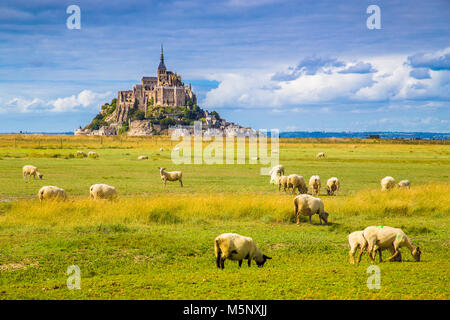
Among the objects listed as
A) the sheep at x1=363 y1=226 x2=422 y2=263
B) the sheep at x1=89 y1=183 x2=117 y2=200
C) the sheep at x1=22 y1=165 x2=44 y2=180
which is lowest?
the sheep at x1=363 y1=226 x2=422 y2=263

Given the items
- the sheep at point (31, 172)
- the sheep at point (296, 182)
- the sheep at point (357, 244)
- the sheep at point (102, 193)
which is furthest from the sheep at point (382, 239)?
the sheep at point (31, 172)

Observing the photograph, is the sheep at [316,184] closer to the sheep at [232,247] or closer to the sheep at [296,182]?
the sheep at [296,182]

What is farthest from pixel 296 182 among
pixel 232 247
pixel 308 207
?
pixel 232 247

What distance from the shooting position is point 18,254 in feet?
39.7

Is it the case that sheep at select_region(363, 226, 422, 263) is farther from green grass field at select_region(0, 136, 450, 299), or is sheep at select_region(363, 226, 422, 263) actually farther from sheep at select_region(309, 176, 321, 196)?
sheep at select_region(309, 176, 321, 196)

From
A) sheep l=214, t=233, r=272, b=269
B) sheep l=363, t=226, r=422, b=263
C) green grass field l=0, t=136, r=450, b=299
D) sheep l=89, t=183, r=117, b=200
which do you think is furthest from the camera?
sheep l=89, t=183, r=117, b=200

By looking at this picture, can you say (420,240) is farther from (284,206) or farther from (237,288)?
(237,288)

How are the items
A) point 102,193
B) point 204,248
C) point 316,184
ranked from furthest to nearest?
1. point 316,184
2. point 102,193
3. point 204,248

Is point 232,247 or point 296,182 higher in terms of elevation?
point 296,182

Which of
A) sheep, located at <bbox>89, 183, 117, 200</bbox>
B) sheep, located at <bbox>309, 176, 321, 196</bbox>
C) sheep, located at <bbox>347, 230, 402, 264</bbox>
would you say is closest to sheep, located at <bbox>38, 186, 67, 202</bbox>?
sheep, located at <bbox>89, 183, 117, 200</bbox>

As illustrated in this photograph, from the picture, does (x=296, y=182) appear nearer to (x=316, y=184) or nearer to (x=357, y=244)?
(x=316, y=184)

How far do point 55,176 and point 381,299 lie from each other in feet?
108

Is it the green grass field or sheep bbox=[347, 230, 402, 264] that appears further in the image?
sheep bbox=[347, 230, 402, 264]
